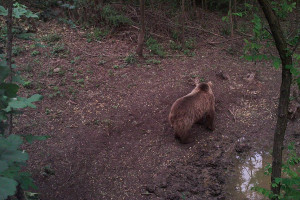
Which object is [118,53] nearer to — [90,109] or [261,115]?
[90,109]

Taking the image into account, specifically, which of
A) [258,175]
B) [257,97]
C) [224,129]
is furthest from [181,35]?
[258,175]

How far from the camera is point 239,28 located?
36.4 feet

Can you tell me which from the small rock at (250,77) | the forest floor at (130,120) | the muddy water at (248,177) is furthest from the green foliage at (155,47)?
the muddy water at (248,177)

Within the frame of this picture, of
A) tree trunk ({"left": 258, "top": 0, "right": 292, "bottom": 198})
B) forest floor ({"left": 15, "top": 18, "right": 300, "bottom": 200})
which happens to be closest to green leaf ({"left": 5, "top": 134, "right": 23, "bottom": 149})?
forest floor ({"left": 15, "top": 18, "right": 300, "bottom": 200})

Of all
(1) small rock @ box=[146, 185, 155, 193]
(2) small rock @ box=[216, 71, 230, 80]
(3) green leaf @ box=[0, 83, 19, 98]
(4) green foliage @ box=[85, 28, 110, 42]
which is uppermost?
(3) green leaf @ box=[0, 83, 19, 98]

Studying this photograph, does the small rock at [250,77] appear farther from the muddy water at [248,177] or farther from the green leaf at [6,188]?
the green leaf at [6,188]

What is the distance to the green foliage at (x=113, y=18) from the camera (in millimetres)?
9391

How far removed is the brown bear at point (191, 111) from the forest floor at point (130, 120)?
0.93 feet

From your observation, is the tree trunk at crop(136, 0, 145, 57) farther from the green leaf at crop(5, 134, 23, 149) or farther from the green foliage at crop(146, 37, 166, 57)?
the green leaf at crop(5, 134, 23, 149)

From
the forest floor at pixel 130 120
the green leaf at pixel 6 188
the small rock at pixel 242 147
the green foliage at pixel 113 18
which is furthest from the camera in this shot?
the green foliage at pixel 113 18

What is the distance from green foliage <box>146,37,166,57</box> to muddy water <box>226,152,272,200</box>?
425 cm

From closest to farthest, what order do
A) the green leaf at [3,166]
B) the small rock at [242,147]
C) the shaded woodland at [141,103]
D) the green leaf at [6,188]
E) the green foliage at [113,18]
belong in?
the green leaf at [6,188] < the green leaf at [3,166] < the shaded woodland at [141,103] < the small rock at [242,147] < the green foliage at [113,18]

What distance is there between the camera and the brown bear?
555 centimetres

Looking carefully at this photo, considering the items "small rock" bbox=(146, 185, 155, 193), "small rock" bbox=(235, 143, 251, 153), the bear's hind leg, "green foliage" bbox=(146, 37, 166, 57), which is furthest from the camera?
"green foliage" bbox=(146, 37, 166, 57)
